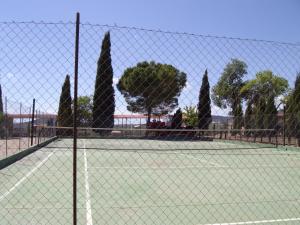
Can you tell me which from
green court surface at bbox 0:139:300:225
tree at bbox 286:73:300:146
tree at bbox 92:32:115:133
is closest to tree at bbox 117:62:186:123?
tree at bbox 92:32:115:133

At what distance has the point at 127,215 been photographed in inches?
247

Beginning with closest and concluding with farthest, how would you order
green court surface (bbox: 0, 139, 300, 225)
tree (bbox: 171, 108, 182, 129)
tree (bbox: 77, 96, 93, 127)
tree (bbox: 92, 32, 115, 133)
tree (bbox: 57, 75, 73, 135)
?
tree (bbox: 57, 75, 73, 135), tree (bbox: 92, 32, 115, 133), green court surface (bbox: 0, 139, 300, 225), tree (bbox: 77, 96, 93, 127), tree (bbox: 171, 108, 182, 129)

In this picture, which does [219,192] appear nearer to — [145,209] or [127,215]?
[145,209]

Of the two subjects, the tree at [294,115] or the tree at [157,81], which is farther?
the tree at [294,115]

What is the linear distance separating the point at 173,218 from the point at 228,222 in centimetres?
83

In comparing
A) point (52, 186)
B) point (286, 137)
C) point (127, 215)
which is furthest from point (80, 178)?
point (286, 137)

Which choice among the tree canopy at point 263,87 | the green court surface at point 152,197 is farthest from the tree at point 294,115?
the tree canopy at point 263,87

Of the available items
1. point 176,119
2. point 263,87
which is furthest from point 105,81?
point 263,87

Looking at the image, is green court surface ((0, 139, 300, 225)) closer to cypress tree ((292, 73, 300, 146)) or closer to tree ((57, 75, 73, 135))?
tree ((57, 75, 73, 135))

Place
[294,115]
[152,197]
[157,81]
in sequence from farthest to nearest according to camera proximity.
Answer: [294,115]
[152,197]
[157,81]

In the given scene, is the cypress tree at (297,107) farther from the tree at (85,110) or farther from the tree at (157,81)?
the tree at (157,81)

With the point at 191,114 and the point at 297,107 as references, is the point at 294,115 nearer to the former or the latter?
the point at 297,107

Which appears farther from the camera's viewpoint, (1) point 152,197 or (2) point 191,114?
(2) point 191,114

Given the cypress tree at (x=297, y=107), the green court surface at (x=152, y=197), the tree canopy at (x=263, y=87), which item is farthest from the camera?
the tree canopy at (x=263, y=87)
